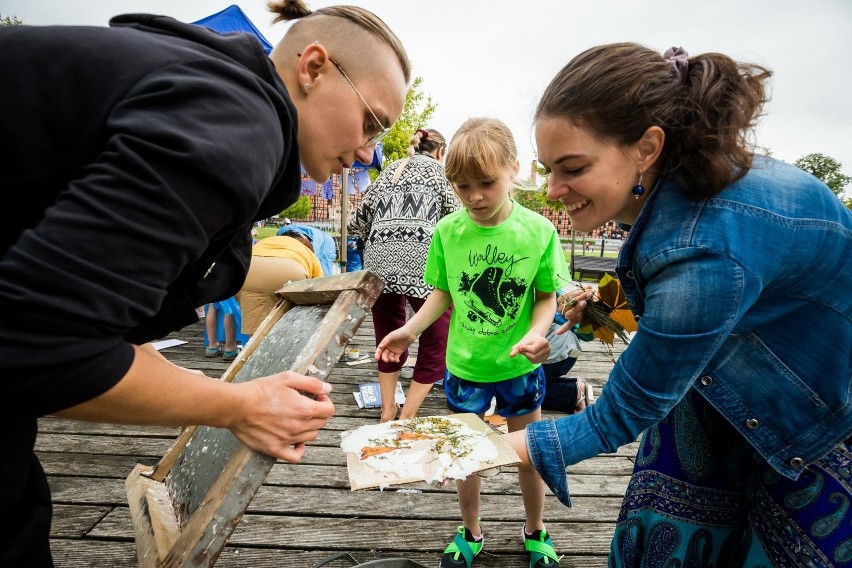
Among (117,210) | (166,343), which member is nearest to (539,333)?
(117,210)

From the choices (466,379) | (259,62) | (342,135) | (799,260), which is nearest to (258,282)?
(466,379)

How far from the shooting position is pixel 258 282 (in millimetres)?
3695

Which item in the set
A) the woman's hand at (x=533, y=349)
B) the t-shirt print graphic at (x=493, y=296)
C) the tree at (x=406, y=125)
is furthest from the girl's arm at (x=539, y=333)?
the tree at (x=406, y=125)

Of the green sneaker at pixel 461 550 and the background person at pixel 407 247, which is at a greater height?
the background person at pixel 407 247

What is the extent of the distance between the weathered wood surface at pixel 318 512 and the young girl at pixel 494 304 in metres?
0.19

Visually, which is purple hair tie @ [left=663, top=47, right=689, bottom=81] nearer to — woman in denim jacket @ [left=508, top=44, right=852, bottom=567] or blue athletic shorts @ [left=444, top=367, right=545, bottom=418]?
woman in denim jacket @ [left=508, top=44, right=852, bottom=567]

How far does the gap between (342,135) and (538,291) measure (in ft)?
4.58

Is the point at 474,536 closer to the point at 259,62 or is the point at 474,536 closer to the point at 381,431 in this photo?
the point at 381,431

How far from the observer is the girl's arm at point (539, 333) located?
1.86 meters

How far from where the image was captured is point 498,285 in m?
2.21

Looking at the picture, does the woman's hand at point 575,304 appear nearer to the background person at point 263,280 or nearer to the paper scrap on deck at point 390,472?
the paper scrap on deck at point 390,472

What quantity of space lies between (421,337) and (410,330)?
0.94 metres

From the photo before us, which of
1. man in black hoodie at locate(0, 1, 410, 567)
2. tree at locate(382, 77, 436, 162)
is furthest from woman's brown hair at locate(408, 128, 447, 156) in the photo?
tree at locate(382, 77, 436, 162)

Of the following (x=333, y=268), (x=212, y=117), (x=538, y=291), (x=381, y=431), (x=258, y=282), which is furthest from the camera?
(x=333, y=268)
